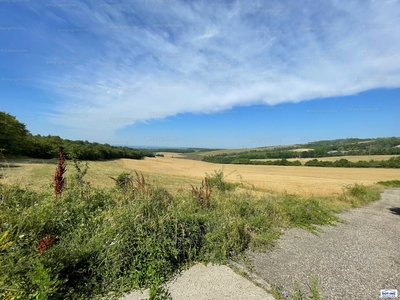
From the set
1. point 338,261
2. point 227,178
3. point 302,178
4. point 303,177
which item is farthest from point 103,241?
point 303,177

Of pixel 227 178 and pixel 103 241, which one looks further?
pixel 227 178

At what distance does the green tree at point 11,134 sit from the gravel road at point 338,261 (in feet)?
144

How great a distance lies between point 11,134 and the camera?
36625 mm

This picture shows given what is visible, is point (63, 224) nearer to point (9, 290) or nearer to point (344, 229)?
point (9, 290)

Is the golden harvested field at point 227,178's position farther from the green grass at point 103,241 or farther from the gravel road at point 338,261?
the gravel road at point 338,261

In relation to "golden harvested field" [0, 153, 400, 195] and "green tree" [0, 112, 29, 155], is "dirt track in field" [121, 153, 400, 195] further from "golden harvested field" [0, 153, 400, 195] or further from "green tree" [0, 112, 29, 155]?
"green tree" [0, 112, 29, 155]

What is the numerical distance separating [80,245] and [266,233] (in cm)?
418

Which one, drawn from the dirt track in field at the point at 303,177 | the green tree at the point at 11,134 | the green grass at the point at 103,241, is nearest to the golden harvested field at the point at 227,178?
the dirt track in field at the point at 303,177

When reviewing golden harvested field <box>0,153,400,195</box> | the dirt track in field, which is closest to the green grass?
A: golden harvested field <box>0,153,400,195</box>

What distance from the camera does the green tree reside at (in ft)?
113

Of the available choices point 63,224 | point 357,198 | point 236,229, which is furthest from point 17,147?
point 357,198

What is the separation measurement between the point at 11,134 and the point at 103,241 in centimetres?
4710

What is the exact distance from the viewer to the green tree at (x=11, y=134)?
113 feet

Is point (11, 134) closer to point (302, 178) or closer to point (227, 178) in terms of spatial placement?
point (227, 178)
